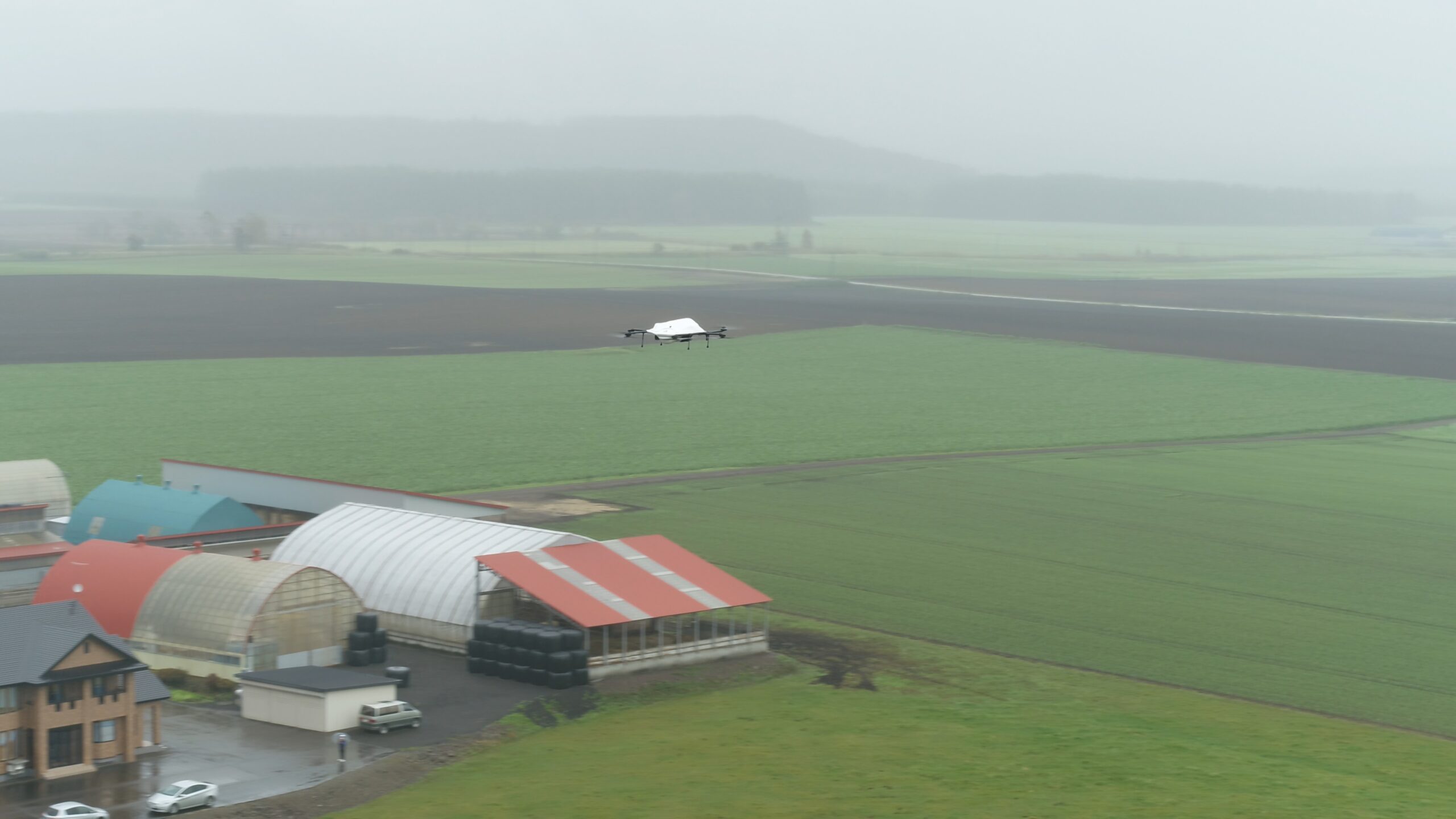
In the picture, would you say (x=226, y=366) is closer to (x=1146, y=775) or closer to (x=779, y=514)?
(x=779, y=514)

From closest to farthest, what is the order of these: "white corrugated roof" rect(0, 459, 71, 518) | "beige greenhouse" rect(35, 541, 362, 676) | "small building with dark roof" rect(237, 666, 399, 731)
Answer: "small building with dark roof" rect(237, 666, 399, 731) → "beige greenhouse" rect(35, 541, 362, 676) → "white corrugated roof" rect(0, 459, 71, 518)

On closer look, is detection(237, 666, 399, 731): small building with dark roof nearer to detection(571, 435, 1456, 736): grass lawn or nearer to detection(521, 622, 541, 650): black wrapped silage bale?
detection(521, 622, 541, 650): black wrapped silage bale

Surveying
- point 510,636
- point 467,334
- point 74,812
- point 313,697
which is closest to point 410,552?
point 510,636

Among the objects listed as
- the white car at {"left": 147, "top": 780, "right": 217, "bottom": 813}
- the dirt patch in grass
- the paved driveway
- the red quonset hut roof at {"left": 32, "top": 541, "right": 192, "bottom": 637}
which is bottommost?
the paved driveway

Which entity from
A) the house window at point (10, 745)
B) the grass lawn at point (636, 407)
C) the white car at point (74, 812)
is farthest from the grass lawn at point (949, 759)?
Answer: the grass lawn at point (636, 407)

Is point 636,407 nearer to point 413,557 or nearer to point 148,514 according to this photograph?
point 148,514

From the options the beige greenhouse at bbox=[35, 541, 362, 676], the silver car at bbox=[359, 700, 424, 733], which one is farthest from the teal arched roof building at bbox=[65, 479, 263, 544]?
the silver car at bbox=[359, 700, 424, 733]

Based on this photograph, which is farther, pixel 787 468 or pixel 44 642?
pixel 787 468

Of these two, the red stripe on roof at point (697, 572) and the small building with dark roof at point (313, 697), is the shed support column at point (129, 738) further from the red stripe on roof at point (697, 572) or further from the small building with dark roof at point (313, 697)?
the red stripe on roof at point (697, 572)
